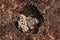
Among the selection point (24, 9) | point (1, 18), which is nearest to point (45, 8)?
point (24, 9)

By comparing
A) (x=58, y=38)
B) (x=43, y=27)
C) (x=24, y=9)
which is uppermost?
(x=24, y=9)

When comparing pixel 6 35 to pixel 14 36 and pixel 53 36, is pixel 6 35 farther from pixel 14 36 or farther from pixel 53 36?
pixel 53 36

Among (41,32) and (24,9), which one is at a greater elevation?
(24,9)
